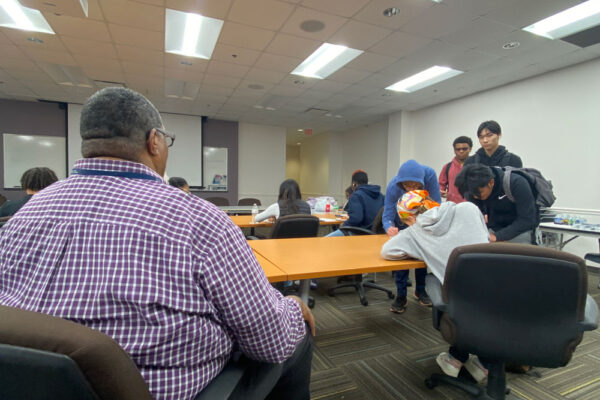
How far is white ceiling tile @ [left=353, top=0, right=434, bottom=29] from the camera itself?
3010mm

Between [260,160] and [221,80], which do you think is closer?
[221,80]

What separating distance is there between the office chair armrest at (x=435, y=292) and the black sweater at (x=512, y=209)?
763 millimetres

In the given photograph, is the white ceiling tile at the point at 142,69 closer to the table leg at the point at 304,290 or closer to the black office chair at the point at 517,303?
the table leg at the point at 304,290

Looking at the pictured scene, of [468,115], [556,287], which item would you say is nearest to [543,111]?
[468,115]

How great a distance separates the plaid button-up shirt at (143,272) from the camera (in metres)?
0.59

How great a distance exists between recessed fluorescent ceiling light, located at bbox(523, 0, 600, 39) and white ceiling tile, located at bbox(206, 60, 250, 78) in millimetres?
3774

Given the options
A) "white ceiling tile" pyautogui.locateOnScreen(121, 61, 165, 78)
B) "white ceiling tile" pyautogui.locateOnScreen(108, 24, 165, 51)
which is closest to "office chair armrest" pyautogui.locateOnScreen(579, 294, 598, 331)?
"white ceiling tile" pyautogui.locateOnScreen(108, 24, 165, 51)

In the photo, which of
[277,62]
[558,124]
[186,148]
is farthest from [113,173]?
[186,148]

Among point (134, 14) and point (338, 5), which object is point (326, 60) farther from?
point (134, 14)

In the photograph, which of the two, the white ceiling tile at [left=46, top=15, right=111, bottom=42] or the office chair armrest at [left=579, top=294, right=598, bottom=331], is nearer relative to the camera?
the office chair armrest at [left=579, top=294, right=598, bottom=331]

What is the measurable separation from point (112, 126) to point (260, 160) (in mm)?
8511

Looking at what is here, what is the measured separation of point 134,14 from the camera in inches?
128

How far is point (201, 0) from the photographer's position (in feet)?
9.84

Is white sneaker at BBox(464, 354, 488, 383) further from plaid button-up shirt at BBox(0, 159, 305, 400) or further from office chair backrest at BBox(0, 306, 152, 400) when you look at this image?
office chair backrest at BBox(0, 306, 152, 400)
